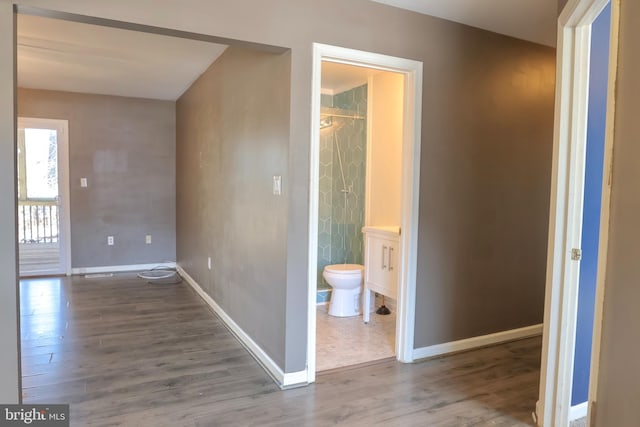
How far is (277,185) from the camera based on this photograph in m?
2.62

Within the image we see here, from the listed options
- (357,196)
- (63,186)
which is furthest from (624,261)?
(63,186)

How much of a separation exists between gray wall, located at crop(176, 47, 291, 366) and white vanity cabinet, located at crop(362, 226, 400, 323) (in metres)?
1.12

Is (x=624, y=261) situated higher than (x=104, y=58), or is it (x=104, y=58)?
(x=104, y=58)

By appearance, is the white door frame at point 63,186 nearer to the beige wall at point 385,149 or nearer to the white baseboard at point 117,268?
the white baseboard at point 117,268

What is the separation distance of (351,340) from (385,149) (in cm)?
177

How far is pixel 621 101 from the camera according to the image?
4.51 ft

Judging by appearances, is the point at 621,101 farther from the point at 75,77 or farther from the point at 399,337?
the point at 75,77

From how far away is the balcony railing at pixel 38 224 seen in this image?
6.17m

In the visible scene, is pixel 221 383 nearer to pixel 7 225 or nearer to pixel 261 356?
pixel 261 356

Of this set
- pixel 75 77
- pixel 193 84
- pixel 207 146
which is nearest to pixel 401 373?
pixel 207 146

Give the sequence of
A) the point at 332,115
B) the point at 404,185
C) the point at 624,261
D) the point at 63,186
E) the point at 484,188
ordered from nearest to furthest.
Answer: the point at 624,261 < the point at 404,185 < the point at 484,188 < the point at 332,115 < the point at 63,186

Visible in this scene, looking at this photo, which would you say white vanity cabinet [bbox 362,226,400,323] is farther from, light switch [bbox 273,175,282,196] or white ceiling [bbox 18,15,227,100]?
white ceiling [bbox 18,15,227,100]

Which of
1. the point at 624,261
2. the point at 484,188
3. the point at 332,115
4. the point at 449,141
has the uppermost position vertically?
the point at 332,115

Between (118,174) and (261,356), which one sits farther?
(118,174)
